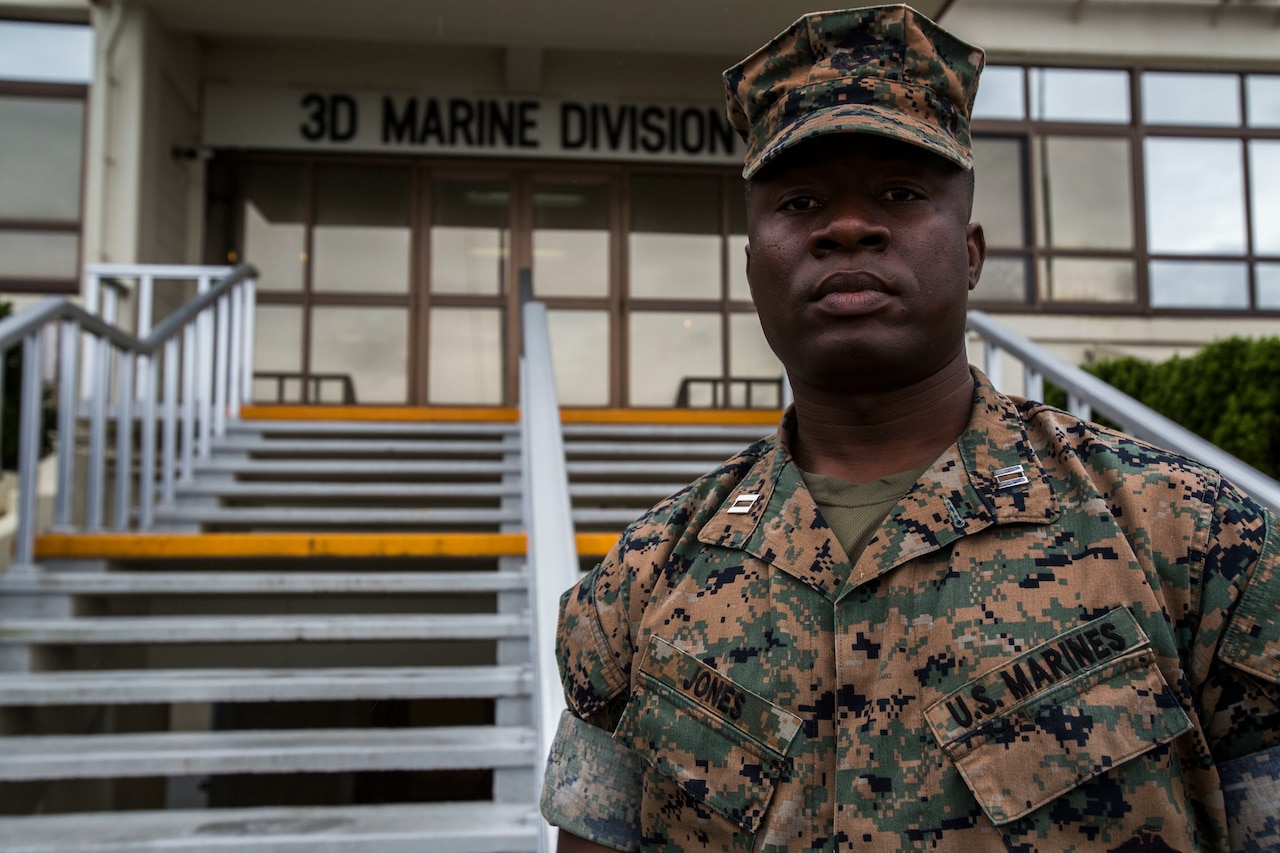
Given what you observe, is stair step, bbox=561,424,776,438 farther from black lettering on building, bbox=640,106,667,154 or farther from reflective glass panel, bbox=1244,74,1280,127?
reflective glass panel, bbox=1244,74,1280,127

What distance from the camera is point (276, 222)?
7.39 metres

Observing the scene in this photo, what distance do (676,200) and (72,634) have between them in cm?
540

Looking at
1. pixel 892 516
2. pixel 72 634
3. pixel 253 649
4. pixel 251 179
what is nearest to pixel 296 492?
pixel 253 649

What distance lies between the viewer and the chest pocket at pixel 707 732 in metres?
0.90

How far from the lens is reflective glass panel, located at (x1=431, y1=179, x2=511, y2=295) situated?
7.54 metres

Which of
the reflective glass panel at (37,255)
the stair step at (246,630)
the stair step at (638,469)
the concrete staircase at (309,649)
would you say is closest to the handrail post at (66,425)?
the concrete staircase at (309,649)

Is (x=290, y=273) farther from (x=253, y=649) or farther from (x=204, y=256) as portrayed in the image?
(x=253, y=649)

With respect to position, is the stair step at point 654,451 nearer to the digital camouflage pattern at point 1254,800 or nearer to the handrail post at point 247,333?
the handrail post at point 247,333

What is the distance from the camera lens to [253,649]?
480 cm

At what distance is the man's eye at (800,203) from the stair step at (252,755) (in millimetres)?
2246

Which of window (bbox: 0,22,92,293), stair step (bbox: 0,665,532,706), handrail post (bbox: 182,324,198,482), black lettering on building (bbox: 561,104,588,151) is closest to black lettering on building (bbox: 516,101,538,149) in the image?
black lettering on building (bbox: 561,104,588,151)

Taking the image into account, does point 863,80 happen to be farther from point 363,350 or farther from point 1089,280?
point 1089,280

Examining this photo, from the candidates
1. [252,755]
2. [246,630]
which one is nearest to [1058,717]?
[252,755]

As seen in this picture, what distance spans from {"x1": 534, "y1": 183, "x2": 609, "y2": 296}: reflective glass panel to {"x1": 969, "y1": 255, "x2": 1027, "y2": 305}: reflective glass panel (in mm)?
3048
